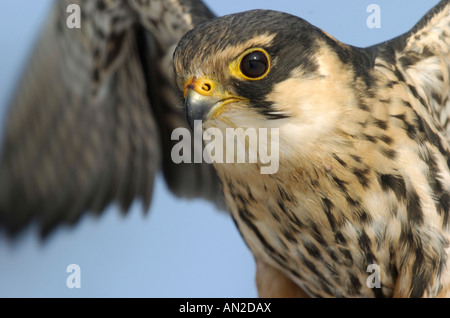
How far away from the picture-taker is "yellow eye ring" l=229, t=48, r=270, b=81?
94.0 inches

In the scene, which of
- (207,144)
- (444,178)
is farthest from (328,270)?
(207,144)

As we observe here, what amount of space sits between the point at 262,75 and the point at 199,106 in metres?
0.26

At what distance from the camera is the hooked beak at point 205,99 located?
2422 millimetres

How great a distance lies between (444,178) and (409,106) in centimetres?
35

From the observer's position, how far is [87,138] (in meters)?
4.34

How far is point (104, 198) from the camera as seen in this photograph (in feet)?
14.3

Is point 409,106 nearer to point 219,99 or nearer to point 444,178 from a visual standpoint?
point 444,178

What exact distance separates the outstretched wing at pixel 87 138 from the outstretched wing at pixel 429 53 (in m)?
1.59

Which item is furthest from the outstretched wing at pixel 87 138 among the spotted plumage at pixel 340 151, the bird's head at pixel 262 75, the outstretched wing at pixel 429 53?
the bird's head at pixel 262 75

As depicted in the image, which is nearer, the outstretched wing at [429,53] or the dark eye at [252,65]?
the dark eye at [252,65]

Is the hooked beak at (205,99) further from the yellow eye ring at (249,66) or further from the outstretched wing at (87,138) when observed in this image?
the outstretched wing at (87,138)

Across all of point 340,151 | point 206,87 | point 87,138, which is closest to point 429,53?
point 340,151

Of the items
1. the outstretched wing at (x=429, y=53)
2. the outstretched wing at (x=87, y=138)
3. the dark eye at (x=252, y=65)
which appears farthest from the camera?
the outstretched wing at (x=87, y=138)

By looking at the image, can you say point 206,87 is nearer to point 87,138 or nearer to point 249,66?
point 249,66
